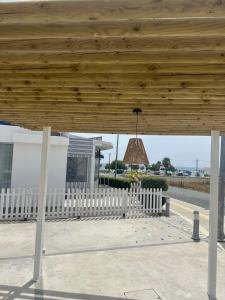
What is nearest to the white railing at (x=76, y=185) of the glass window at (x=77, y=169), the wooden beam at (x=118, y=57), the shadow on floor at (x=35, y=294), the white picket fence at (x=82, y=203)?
the glass window at (x=77, y=169)

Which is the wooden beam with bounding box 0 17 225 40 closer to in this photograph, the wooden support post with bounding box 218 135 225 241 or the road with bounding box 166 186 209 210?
the wooden support post with bounding box 218 135 225 241

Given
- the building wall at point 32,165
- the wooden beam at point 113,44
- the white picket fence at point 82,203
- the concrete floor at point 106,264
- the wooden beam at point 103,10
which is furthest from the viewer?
the building wall at point 32,165

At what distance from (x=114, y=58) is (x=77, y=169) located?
14522 mm

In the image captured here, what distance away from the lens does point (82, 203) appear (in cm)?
1099

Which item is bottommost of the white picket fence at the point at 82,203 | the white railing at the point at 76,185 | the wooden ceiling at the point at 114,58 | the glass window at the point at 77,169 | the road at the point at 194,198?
the road at the point at 194,198

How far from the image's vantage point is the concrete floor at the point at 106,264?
482 cm

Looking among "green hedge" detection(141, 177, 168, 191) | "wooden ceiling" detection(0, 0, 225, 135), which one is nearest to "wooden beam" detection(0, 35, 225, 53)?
"wooden ceiling" detection(0, 0, 225, 135)

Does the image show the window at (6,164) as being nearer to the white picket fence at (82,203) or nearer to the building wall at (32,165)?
the building wall at (32,165)

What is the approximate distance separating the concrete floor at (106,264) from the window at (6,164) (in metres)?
2.85

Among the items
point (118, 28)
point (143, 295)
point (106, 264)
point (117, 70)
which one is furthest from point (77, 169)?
point (118, 28)

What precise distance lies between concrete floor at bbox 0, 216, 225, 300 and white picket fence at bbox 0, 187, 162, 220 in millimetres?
1015

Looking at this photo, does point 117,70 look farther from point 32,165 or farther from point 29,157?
point 32,165

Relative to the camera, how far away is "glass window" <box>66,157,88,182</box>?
1625cm

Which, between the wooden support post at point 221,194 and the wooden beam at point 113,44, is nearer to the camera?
the wooden beam at point 113,44
